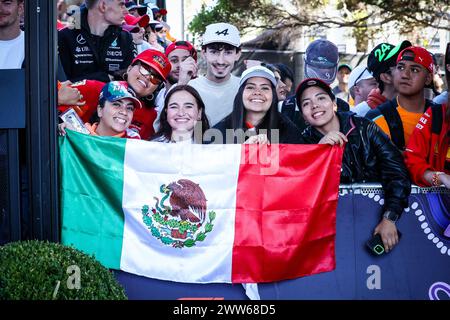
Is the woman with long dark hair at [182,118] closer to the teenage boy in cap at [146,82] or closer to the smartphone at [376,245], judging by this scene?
the teenage boy in cap at [146,82]

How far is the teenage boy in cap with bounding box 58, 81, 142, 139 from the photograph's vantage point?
5.52 meters

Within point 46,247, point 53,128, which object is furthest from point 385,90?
point 46,247

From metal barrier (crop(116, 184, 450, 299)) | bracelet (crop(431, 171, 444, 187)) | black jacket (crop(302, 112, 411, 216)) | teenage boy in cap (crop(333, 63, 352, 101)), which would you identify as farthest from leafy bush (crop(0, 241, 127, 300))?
teenage boy in cap (crop(333, 63, 352, 101))

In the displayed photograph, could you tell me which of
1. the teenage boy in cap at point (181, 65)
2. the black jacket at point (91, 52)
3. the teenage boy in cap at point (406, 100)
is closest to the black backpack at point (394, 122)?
the teenage boy in cap at point (406, 100)

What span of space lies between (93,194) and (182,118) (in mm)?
863

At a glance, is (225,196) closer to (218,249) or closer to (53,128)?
(218,249)

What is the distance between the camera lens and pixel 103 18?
6508mm

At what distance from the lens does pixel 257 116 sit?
545cm

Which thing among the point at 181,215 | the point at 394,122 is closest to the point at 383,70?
the point at 394,122

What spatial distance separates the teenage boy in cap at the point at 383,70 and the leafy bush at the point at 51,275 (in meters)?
3.41

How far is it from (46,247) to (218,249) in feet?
4.04

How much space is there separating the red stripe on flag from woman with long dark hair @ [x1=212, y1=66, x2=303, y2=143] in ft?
0.68

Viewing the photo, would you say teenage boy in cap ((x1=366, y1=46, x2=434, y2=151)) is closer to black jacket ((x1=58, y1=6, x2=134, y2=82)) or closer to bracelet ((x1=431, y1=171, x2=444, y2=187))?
bracelet ((x1=431, y1=171, x2=444, y2=187))

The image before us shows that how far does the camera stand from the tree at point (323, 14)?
9633 mm
